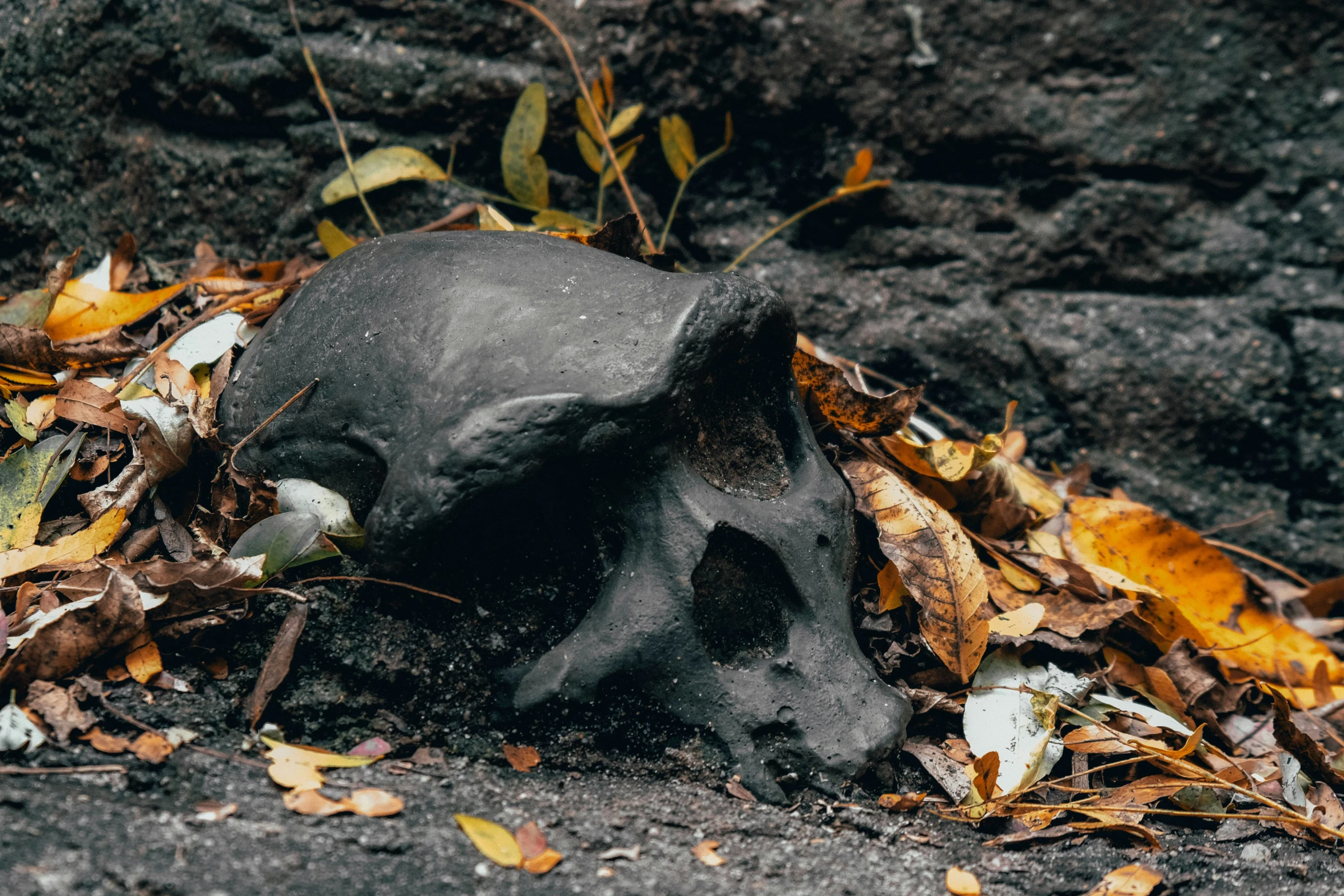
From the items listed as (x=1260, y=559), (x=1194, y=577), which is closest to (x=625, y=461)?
(x=1194, y=577)

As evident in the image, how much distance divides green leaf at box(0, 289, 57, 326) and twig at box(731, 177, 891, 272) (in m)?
1.53

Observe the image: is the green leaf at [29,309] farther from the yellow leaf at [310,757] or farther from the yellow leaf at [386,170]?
the yellow leaf at [310,757]

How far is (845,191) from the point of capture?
2.61m

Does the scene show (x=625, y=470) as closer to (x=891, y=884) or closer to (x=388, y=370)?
(x=388, y=370)

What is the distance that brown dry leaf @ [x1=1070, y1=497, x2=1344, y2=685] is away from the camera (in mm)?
2074

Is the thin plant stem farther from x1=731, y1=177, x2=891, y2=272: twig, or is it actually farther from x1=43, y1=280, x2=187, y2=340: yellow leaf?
x1=43, y1=280, x2=187, y2=340: yellow leaf

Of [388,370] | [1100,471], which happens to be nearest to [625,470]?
[388,370]

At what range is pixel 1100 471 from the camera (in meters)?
2.69

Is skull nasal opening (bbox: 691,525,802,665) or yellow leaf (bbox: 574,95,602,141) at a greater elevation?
yellow leaf (bbox: 574,95,602,141)

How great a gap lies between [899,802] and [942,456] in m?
0.71

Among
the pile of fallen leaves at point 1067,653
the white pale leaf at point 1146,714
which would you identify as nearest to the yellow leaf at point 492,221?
the pile of fallen leaves at point 1067,653

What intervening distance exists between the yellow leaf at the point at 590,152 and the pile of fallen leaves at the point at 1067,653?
2.63 feet

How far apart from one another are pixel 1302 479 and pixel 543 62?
2.27m

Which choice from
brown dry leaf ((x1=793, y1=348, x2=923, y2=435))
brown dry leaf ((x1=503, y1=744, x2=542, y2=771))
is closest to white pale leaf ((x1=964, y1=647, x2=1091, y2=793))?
brown dry leaf ((x1=793, y1=348, x2=923, y2=435))
